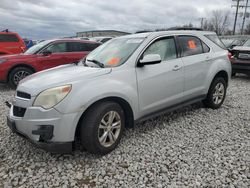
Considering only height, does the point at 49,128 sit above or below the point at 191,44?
below

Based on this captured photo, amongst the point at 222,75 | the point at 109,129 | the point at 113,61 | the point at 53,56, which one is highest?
the point at 113,61

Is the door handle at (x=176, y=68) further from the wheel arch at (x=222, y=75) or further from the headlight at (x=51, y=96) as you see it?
the headlight at (x=51, y=96)

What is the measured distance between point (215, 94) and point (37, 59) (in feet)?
17.4

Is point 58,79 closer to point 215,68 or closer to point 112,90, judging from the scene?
point 112,90

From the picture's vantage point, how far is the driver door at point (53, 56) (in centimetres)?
735

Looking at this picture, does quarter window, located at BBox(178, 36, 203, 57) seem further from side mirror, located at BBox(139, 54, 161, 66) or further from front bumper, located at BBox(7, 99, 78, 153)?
front bumper, located at BBox(7, 99, 78, 153)

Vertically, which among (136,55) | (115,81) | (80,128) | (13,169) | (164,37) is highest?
(164,37)

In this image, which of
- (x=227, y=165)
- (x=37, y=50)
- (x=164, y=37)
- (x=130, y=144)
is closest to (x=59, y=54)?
(x=37, y=50)

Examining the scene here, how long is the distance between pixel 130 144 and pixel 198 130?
129cm

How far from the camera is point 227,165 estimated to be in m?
2.96

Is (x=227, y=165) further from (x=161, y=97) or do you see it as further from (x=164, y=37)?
(x=164, y=37)

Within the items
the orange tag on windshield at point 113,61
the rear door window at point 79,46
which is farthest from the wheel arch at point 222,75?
the rear door window at point 79,46

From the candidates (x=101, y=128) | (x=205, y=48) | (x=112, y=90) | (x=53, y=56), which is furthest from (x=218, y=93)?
(x=53, y=56)

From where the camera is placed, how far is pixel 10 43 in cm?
1025
